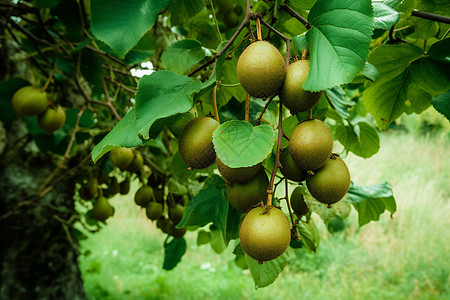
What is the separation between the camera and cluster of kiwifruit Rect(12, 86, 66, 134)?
1261 mm

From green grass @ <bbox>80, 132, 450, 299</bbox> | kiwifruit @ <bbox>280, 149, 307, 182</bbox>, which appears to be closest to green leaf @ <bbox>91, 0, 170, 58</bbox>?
kiwifruit @ <bbox>280, 149, 307, 182</bbox>

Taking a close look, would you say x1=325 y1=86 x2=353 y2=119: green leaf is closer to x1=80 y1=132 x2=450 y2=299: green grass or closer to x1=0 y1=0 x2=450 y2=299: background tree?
x1=0 y1=0 x2=450 y2=299: background tree

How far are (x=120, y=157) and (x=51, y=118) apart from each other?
1.30 ft

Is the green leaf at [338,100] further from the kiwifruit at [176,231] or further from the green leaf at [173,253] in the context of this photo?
the green leaf at [173,253]

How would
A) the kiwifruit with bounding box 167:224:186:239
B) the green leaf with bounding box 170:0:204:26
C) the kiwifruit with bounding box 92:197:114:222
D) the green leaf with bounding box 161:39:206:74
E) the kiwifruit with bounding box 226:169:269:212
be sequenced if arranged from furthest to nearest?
the kiwifruit with bounding box 92:197:114:222 → the kiwifruit with bounding box 167:224:186:239 → the green leaf with bounding box 170:0:204:26 → the green leaf with bounding box 161:39:206:74 → the kiwifruit with bounding box 226:169:269:212

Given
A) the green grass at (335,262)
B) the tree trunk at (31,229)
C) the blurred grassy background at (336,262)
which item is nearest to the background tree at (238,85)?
the tree trunk at (31,229)

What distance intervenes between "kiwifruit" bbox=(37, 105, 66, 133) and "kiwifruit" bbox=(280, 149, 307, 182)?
1.07m

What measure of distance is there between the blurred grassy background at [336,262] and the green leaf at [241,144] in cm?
264

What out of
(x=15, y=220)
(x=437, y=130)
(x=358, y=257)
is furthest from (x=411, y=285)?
(x=437, y=130)

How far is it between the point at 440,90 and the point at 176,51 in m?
0.65

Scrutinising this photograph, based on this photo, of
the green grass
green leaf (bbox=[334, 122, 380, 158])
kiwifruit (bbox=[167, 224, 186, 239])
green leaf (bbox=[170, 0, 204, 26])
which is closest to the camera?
green leaf (bbox=[170, 0, 204, 26])

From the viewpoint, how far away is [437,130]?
8.45m

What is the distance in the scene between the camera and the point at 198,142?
55 cm

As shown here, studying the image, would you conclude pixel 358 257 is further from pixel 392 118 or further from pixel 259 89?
pixel 259 89
